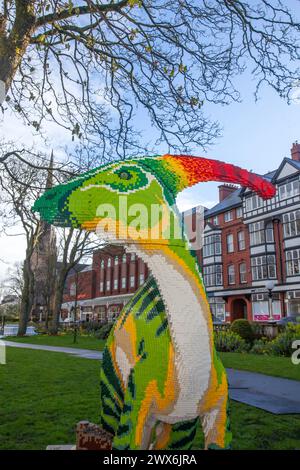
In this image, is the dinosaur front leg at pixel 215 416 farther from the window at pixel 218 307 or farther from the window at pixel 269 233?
the window at pixel 218 307

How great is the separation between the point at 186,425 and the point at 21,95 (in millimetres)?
6954

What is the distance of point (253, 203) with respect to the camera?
118 feet

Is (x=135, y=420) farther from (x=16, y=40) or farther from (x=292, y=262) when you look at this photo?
(x=292, y=262)

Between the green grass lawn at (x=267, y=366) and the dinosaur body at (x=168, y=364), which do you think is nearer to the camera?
the dinosaur body at (x=168, y=364)

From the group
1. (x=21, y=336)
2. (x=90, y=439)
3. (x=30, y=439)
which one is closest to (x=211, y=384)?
(x=90, y=439)

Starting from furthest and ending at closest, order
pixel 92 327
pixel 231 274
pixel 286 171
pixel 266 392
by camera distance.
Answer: pixel 231 274 < pixel 92 327 < pixel 286 171 < pixel 266 392

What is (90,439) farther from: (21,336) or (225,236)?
(225,236)

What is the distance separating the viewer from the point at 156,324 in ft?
6.54

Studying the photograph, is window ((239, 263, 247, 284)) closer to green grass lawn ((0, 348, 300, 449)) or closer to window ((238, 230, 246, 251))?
window ((238, 230, 246, 251))

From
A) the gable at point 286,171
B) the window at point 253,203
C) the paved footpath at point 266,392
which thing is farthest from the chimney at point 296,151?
the paved footpath at point 266,392

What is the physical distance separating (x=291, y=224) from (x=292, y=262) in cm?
310

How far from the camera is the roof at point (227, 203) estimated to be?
127ft

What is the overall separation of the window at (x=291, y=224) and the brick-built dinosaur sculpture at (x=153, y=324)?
31452 mm

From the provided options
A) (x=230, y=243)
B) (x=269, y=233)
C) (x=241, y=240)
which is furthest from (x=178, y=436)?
(x=230, y=243)
